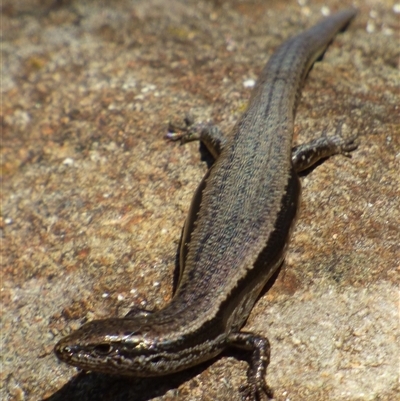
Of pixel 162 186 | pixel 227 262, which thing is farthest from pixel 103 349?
pixel 162 186

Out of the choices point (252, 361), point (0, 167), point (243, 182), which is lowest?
point (0, 167)

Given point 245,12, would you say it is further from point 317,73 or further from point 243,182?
point 243,182

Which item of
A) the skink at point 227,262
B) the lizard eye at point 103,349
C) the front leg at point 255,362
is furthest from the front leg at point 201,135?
the lizard eye at point 103,349

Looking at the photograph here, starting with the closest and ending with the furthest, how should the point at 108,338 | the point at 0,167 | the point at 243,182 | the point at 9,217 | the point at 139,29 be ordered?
the point at 108,338
the point at 243,182
the point at 9,217
the point at 0,167
the point at 139,29

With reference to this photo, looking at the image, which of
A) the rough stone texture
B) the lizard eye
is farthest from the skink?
the rough stone texture

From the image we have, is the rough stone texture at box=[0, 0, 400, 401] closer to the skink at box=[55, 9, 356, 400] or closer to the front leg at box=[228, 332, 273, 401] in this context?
the front leg at box=[228, 332, 273, 401]

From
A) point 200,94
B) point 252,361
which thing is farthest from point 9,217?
point 252,361
